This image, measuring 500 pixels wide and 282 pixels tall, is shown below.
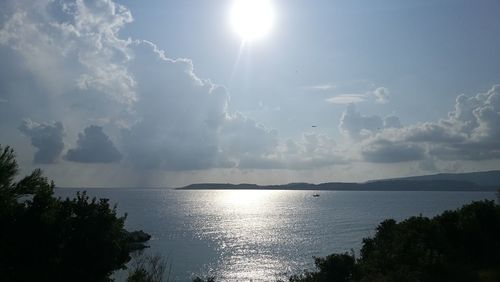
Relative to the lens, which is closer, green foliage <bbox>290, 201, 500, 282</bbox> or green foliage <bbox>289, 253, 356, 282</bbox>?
green foliage <bbox>290, 201, 500, 282</bbox>

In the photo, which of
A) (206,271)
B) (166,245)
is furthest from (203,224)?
(206,271)

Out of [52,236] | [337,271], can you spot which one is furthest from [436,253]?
[52,236]

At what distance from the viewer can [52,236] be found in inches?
1008

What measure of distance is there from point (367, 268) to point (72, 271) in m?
19.5

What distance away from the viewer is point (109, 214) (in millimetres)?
27344

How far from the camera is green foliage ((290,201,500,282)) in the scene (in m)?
27.0

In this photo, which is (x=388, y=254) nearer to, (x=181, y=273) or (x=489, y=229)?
(x=489, y=229)

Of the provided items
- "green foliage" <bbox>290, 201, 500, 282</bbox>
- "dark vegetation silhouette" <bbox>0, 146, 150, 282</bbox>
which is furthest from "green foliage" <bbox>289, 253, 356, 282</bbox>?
"dark vegetation silhouette" <bbox>0, 146, 150, 282</bbox>

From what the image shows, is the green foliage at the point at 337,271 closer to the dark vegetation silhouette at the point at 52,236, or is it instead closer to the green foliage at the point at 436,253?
the green foliage at the point at 436,253

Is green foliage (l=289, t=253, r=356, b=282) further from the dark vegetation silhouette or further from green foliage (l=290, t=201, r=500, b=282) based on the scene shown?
the dark vegetation silhouette

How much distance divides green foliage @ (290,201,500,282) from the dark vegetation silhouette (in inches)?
635

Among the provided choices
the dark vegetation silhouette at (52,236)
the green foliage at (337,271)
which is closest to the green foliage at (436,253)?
the green foliage at (337,271)

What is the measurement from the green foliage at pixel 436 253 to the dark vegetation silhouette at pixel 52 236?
16.1 m

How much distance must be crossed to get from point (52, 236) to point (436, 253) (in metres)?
23.1
